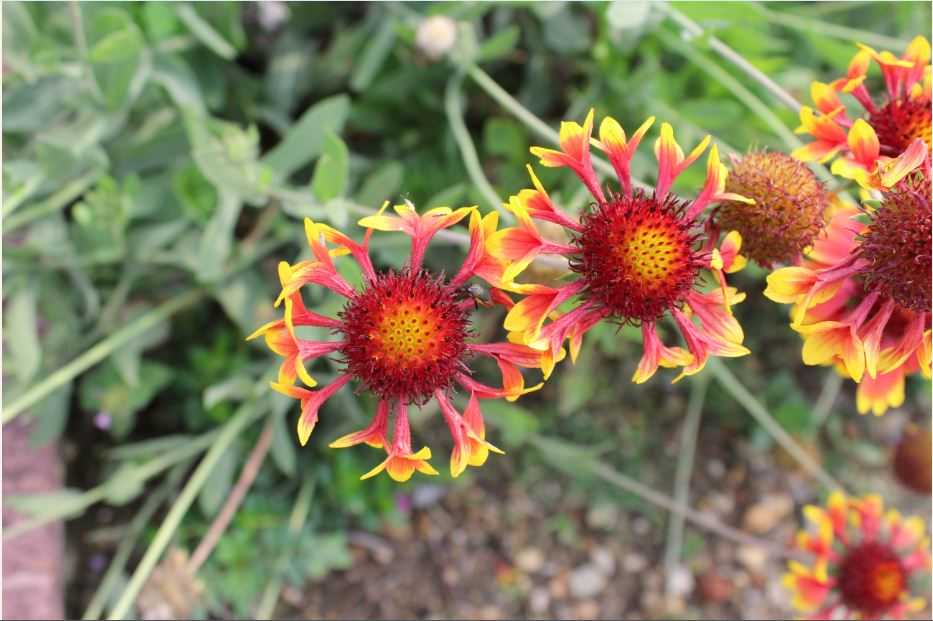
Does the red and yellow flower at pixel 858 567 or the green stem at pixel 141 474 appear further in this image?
the red and yellow flower at pixel 858 567

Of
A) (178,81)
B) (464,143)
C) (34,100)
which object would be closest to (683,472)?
(464,143)

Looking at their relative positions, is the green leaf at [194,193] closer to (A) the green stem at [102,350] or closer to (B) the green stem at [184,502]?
(A) the green stem at [102,350]

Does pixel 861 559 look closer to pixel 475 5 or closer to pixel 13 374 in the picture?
pixel 475 5

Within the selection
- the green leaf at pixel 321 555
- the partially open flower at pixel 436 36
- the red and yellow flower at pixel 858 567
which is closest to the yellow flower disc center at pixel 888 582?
the red and yellow flower at pixel 858 567

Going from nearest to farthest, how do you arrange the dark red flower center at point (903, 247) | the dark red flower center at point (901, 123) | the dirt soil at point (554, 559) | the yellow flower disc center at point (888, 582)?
1. the dark red flower center at point (903, 247)
2. the dark red flower center at point (901, 123)
3. the yellow flower disc center at point (888, 582)
4. the dirt soil at point (554, 559)

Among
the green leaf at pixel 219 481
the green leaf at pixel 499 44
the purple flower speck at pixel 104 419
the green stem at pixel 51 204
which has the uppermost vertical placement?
the green leaf at pixel 499 44

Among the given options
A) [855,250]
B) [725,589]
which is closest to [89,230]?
[855,250]

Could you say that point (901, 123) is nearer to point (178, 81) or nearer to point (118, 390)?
point (178, 81)
